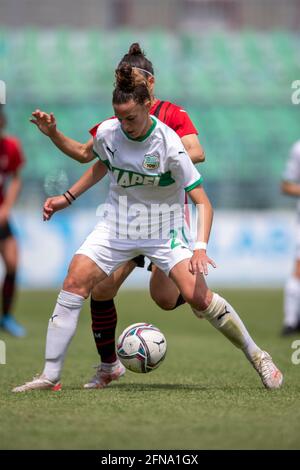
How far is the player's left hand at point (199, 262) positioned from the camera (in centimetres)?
567

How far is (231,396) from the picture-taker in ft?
18.9

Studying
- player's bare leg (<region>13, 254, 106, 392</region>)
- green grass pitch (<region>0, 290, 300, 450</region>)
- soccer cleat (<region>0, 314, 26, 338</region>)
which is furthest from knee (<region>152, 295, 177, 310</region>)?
soccer cleat (<region>0, 314, 26, 338</region>)

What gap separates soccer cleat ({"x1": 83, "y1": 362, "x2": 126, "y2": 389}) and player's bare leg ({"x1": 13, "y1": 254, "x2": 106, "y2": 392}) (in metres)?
0.47

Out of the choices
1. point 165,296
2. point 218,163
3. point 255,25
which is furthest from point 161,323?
point 255,25

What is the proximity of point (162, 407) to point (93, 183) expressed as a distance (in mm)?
1631

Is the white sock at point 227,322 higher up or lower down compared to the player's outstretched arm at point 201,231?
lower down

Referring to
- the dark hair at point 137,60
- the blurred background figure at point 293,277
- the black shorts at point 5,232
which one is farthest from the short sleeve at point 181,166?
the black shorts at point 5,232

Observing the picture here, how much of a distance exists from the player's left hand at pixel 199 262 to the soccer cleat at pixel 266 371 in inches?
30.1

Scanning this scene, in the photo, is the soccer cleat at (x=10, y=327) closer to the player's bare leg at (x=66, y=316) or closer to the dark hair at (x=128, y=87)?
the player's bare leg at (x=66, y=316)

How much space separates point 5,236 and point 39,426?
648 cm

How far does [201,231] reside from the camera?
5871 millimetres

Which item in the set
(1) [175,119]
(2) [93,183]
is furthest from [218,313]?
(1) [175,119]

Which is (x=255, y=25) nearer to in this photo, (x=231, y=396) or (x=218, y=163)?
(x=218, y=163)
